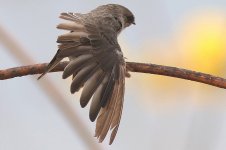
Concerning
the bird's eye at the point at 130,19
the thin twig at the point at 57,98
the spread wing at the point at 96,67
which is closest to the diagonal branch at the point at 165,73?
the thin twig at the point at 57,98

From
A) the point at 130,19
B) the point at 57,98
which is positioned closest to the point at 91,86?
the point at 57,98

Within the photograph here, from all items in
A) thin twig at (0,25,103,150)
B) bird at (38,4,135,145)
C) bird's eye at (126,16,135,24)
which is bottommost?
bird's eye at (126,16,135,24)

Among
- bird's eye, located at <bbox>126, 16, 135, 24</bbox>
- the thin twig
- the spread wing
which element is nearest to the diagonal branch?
the thin twig

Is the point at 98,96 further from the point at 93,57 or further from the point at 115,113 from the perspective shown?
the point at 93,57

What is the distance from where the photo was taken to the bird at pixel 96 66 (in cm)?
105

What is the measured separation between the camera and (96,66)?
4.13ft

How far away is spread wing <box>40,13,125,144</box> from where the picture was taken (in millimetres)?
1054

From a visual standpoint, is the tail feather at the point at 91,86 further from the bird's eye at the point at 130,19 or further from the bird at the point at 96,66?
the bird's eye at the point at 130,19

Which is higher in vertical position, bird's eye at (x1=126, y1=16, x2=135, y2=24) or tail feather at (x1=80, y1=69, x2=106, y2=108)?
tail feather at (x1=80, y1=69, x2=106, y2=108)

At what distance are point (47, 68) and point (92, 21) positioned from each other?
0.55 metres

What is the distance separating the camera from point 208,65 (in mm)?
1167

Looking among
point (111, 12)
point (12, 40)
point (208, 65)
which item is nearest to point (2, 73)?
point (12, 40)

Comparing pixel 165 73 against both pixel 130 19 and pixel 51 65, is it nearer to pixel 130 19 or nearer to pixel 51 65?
pixel 51 65

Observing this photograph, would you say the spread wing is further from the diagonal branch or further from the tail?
the diagonal branch
